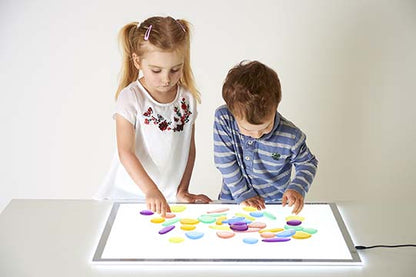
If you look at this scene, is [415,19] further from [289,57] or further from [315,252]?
[315,252]

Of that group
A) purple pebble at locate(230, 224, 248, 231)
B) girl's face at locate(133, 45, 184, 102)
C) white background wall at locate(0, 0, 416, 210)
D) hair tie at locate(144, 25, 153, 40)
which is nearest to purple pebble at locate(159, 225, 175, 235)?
purple pebble at locate(230, 224, 248, 231)

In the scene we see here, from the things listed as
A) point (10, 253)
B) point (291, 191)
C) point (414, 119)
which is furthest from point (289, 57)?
point (10, 253)

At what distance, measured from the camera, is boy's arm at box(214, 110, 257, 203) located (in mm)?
1933

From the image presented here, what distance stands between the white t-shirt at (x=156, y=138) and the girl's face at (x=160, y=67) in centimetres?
5

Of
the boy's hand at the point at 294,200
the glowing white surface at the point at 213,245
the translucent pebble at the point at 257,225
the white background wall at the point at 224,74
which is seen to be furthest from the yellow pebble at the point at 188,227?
the white background wall at the point at 224,74

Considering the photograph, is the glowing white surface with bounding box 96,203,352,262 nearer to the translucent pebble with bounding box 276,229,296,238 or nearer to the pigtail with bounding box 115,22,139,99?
the translucent pebble with bounding box 276,229,296,238

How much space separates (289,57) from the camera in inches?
108

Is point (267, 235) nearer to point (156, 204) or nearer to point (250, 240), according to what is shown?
point (250, 240)

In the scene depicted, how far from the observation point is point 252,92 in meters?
1.79

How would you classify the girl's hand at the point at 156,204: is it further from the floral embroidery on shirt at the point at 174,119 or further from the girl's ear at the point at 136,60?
the girl's ear at the point at 136,60

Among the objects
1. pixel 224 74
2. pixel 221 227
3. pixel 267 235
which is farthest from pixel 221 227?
pixel 224 74

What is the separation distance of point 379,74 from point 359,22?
0.20m

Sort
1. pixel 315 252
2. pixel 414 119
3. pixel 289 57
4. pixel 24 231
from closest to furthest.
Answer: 1. pixel 315 252
2. pixel 24 231
3. pixel 289 57
4. pixel 414 119

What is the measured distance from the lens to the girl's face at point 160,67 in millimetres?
1905
